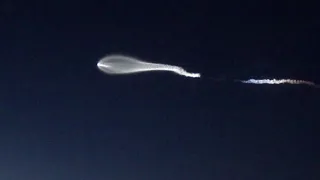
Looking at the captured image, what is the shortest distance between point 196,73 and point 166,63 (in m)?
0.08

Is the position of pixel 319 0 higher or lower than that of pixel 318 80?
higher

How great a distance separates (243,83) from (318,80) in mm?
196

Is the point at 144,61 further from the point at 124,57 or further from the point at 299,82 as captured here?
the point at 299,82

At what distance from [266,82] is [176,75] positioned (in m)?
0.24

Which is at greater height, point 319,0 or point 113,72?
point 319,0

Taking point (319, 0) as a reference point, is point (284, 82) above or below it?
below

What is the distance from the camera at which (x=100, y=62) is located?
1698 mm

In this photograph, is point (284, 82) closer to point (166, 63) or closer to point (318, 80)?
point (318, 80)

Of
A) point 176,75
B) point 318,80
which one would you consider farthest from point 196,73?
point 318,80

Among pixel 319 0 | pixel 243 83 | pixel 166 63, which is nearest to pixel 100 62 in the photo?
pixel 166 63

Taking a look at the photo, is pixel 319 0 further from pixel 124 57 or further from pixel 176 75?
pixel 124 57

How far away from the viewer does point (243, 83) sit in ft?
5.50

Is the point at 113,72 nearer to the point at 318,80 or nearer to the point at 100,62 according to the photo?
the point at 100,62

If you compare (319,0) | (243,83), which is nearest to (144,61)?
(243,83)
